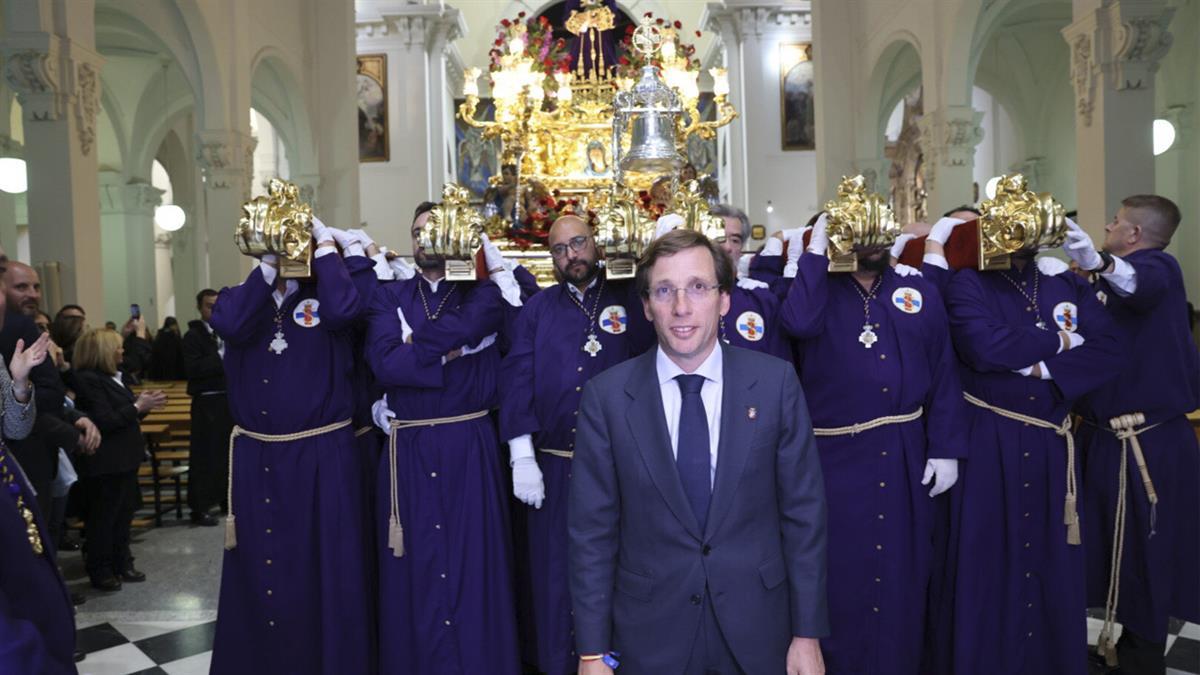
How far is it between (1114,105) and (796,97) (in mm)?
12603

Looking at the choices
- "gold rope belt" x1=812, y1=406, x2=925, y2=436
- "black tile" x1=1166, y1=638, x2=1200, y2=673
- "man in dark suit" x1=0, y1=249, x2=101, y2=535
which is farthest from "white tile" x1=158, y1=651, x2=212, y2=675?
"black tile" x1=1166, y1=638, x2=1200, y2=673

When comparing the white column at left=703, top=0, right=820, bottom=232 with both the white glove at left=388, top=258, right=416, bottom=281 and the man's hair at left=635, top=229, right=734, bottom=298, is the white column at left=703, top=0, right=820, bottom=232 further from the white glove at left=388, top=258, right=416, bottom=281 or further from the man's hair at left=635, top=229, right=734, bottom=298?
the man's hair at left=635, top=229, right=734, bottom=298

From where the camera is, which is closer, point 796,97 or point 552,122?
point 552,122

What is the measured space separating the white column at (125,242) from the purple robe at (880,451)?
18.6 m

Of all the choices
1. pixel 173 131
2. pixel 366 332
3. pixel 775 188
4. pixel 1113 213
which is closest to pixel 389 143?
pixel 173 131

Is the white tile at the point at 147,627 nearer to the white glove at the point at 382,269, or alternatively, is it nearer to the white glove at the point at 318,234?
the white glove at the point at 382,269

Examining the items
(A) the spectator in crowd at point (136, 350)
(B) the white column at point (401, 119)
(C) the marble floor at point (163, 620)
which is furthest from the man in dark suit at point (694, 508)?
(B) the white column at point (401, 119)

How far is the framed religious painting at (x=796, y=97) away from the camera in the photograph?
2072 centimetres

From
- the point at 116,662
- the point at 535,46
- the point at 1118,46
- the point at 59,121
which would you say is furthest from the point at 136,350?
the point at 1118,46

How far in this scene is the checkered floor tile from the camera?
4.89m

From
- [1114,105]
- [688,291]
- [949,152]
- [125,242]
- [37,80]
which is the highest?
[37,80]

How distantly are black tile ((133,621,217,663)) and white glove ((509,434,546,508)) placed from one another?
2179 mm

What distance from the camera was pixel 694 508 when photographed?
2.65 m

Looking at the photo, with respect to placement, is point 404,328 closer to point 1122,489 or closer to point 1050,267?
point 1050,267
